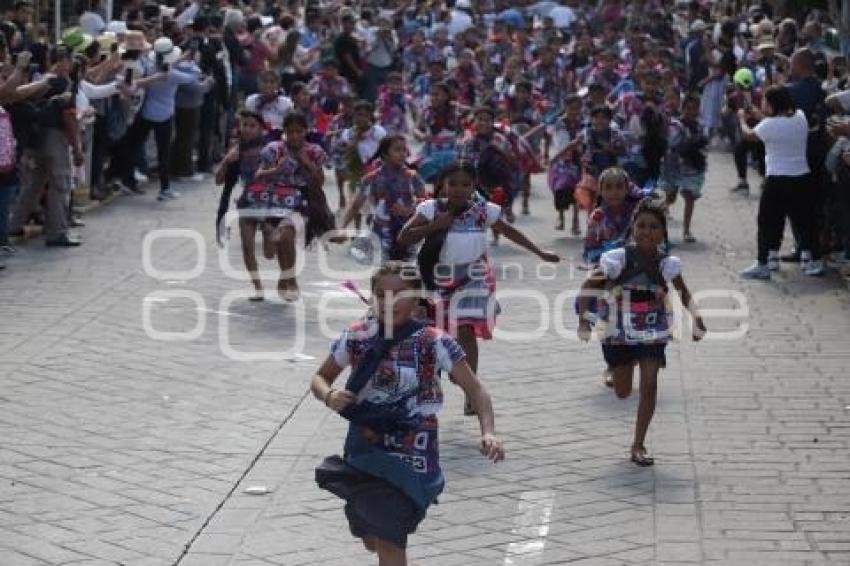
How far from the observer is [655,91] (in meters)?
20.9

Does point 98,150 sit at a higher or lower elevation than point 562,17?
lower

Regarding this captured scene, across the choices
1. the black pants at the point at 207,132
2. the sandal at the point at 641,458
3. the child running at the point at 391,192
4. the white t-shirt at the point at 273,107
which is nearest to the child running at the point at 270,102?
the white t-shirt at the point at 273,107

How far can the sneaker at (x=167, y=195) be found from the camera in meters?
22.1

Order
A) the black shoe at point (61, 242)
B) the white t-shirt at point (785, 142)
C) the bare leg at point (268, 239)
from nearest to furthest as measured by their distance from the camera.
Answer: the bare leg at point (268, 239) → the white t-shirt at point (785, 142) → the black shoe at point (61, 242)

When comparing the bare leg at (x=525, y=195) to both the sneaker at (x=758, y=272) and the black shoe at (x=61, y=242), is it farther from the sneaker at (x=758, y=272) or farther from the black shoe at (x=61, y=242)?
the black shoe at (x=61, y=242)

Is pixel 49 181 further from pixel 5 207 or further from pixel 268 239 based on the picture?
pixel 268 239

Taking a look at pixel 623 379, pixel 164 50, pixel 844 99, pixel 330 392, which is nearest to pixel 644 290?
pixel 623 379

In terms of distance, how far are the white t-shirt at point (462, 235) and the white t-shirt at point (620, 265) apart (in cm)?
91

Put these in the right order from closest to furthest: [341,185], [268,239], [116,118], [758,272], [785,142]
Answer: [268,239] → [785,142] → [758,272] → [116,118] → [341,185]

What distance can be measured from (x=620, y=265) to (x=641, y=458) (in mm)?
1078

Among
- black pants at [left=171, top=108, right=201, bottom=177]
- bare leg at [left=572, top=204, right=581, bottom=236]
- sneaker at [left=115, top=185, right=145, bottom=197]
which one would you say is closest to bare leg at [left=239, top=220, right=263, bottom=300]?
bare leg at [left=572, top=204, right=581, bottom=236]

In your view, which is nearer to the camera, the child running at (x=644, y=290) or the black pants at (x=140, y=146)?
the child running at (x=644, y=290)

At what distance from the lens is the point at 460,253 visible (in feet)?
38.7

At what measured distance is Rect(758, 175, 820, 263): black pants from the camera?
17797mm
